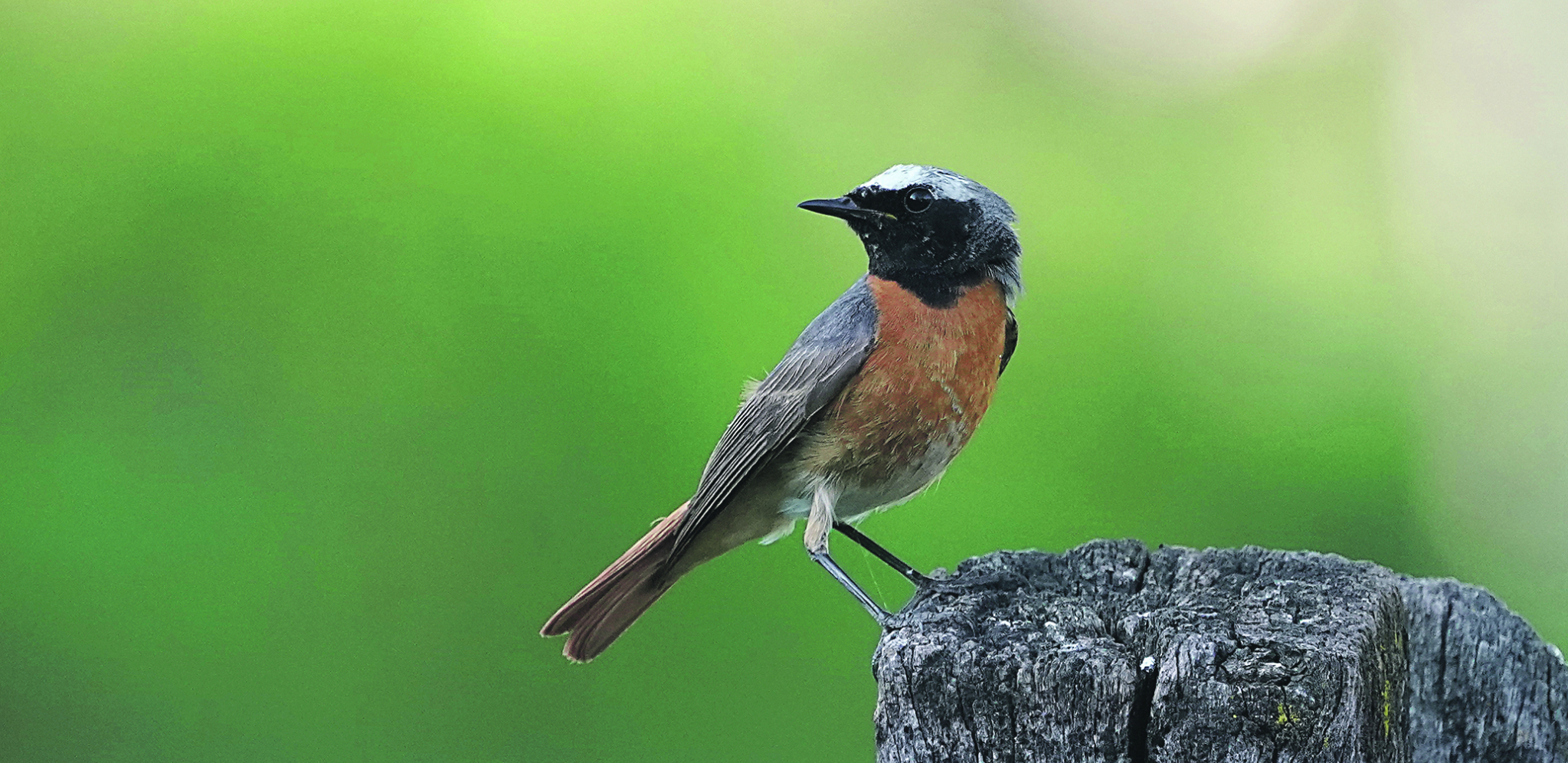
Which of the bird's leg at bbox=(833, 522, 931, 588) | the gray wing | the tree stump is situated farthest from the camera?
the gray wing

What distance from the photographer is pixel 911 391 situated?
4.46 meters

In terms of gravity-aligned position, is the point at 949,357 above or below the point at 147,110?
below

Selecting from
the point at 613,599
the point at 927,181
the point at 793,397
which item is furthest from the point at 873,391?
the point at 613,599

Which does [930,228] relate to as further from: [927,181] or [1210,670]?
[1210,670]

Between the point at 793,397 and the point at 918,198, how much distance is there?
31.4 inches

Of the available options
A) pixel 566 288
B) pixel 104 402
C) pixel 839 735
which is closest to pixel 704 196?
pixel 566 288

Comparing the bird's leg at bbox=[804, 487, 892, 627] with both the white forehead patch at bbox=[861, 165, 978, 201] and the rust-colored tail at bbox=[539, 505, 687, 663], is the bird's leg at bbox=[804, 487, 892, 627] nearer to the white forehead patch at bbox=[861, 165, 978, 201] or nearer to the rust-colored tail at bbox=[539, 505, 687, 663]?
the rust-colored tail at bbox=[539, 505, 687, 663]

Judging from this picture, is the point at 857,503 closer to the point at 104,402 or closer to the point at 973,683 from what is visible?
the point at 973,683

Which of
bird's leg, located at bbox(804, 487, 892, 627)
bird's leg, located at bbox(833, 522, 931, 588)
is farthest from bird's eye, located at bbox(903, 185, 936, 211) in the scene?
bird's leg, located at bbox(833, 522, 931, 588)

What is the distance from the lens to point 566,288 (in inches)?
232

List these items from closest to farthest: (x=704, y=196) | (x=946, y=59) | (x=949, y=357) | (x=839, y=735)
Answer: (x=949, y=357) → (x=839, y=735) → (x=704, y=196) → (x=946, y=59)

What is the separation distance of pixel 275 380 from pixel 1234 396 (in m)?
4.23

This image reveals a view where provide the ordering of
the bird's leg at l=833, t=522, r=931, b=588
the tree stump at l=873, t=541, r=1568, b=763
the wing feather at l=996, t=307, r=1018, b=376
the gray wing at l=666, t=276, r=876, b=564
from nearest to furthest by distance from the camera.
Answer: the tree stump at l=873, t=541, r=1568, b=763 → the bird's leg at l=833, t=522, r=931, b=588 → the gray wing at l=666, t=276, r=876, b=564 → the wing feather at l=996, t=307, r=1018, b=376

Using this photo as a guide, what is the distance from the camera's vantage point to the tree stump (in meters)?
2.42
